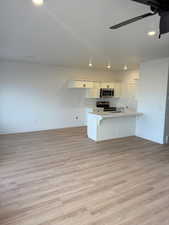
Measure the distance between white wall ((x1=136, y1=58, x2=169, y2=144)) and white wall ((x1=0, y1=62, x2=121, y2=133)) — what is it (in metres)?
2.62

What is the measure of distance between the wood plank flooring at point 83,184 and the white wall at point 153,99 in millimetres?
698

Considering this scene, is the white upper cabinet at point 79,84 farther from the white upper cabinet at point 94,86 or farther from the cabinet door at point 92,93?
the cabinet door at point 92,93

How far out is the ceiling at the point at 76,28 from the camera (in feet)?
6.59

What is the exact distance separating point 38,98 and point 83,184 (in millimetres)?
4286

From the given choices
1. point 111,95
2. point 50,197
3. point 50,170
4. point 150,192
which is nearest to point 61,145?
point 50,170

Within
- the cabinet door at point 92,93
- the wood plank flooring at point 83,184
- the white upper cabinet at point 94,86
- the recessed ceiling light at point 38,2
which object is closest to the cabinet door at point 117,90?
the white upper cabinet at point 94,86

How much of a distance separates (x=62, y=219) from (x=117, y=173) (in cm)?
147

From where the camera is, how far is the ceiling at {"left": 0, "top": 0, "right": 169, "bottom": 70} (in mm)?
A: 2008

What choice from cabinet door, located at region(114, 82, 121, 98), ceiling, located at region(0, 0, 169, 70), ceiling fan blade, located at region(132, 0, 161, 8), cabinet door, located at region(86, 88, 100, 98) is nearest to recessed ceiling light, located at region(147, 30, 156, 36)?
ceiling, located at region(0, 0, 169, 70)

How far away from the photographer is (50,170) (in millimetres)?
3152

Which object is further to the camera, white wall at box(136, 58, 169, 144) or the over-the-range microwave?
the over-the-range microwave

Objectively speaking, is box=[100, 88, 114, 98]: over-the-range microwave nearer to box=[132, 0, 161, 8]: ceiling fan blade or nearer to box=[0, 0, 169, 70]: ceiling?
box=[0, 0, 169, 70]: ceiling

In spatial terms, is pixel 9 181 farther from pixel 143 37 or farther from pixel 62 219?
→ pixel 143 37

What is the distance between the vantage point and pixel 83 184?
106 inches
